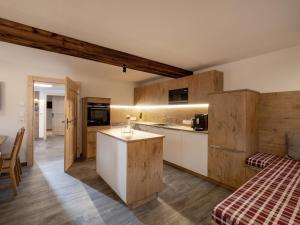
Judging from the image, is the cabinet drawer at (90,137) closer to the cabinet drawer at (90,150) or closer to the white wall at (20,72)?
the cabinet drawer at (90,150)

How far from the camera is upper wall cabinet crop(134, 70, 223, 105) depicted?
340 centimetres

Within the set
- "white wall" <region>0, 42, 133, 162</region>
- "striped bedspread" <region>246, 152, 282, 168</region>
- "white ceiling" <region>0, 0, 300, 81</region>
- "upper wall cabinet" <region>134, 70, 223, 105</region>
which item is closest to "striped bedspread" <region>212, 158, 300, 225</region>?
"striped bedspread" <region>246, 152, 282, 168</region>

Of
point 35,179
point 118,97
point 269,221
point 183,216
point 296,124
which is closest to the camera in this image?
point 269,221

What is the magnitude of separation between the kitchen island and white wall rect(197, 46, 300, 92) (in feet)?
7.07

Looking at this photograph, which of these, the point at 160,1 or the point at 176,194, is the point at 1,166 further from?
the point at 160,1

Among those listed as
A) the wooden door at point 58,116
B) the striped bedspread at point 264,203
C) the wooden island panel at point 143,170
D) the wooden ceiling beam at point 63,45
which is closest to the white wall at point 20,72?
the wooden ceiling beam at point 63,45

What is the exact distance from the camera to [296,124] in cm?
253

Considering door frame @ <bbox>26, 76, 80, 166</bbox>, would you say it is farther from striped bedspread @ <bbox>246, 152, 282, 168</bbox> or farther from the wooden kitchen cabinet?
striped bedspread @ <bbox>246, 152, 282, 168</bbox>

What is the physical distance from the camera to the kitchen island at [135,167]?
221 cm

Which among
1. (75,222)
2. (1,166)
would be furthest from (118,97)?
(75,222)

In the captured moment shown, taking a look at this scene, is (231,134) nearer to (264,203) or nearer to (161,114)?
(264,203)

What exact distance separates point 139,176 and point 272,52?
3152 millimetres

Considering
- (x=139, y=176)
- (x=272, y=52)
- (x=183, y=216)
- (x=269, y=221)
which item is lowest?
(x=183, y=216)

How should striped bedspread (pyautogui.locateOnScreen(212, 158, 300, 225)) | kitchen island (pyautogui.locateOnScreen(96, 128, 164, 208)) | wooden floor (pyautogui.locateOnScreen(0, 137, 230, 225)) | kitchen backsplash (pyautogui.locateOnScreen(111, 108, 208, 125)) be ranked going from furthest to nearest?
kitchen backsplash (pyautogui.locateOnScreen(111, 108, 208, 125)), kitchen island (pyautogui.locateOnScreen(96, 128, 164, 208)), wooden floor (pyautogui.locateOnScreen(0, 137, 230, 225)), striped bedspread (pyautogui.locateOnScreen(212, 158, 300, 225))
